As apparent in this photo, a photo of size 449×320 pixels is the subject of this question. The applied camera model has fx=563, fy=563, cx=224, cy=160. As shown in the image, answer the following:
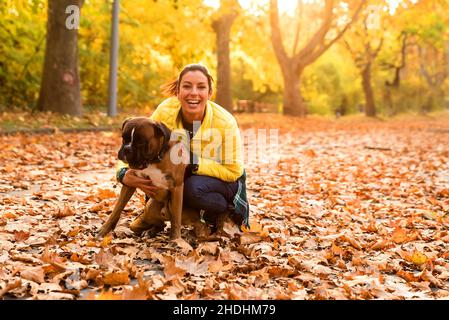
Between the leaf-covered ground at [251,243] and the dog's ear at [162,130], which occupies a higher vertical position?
the dog's ear at [162,130]

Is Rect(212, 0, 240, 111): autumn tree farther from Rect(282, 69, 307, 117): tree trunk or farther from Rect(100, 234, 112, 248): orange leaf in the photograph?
Rect(100, 234, 112, 248): orange leaf

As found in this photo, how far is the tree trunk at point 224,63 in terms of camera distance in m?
24.9

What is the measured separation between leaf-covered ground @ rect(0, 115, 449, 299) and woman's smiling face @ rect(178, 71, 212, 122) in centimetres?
121

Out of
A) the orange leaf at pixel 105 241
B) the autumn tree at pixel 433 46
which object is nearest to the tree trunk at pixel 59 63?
the orange leaf at pixel 105 241

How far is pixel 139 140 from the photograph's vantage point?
14.3ft

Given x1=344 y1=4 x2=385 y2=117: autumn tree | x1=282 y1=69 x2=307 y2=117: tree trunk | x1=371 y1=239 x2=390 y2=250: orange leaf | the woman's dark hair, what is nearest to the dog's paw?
the woman's dark hair

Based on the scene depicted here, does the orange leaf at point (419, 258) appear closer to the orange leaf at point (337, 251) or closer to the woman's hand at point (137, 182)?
the orange leaf at point (337, 251)

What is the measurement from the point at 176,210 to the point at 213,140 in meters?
0.73

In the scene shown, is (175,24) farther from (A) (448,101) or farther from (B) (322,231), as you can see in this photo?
(A) (448,101)

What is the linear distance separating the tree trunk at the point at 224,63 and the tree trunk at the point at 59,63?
966 cm

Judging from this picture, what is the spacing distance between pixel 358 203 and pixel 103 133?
8.68m

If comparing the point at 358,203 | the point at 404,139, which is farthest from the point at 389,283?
the point at 404,139

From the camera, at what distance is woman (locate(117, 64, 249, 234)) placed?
4.91 metres
